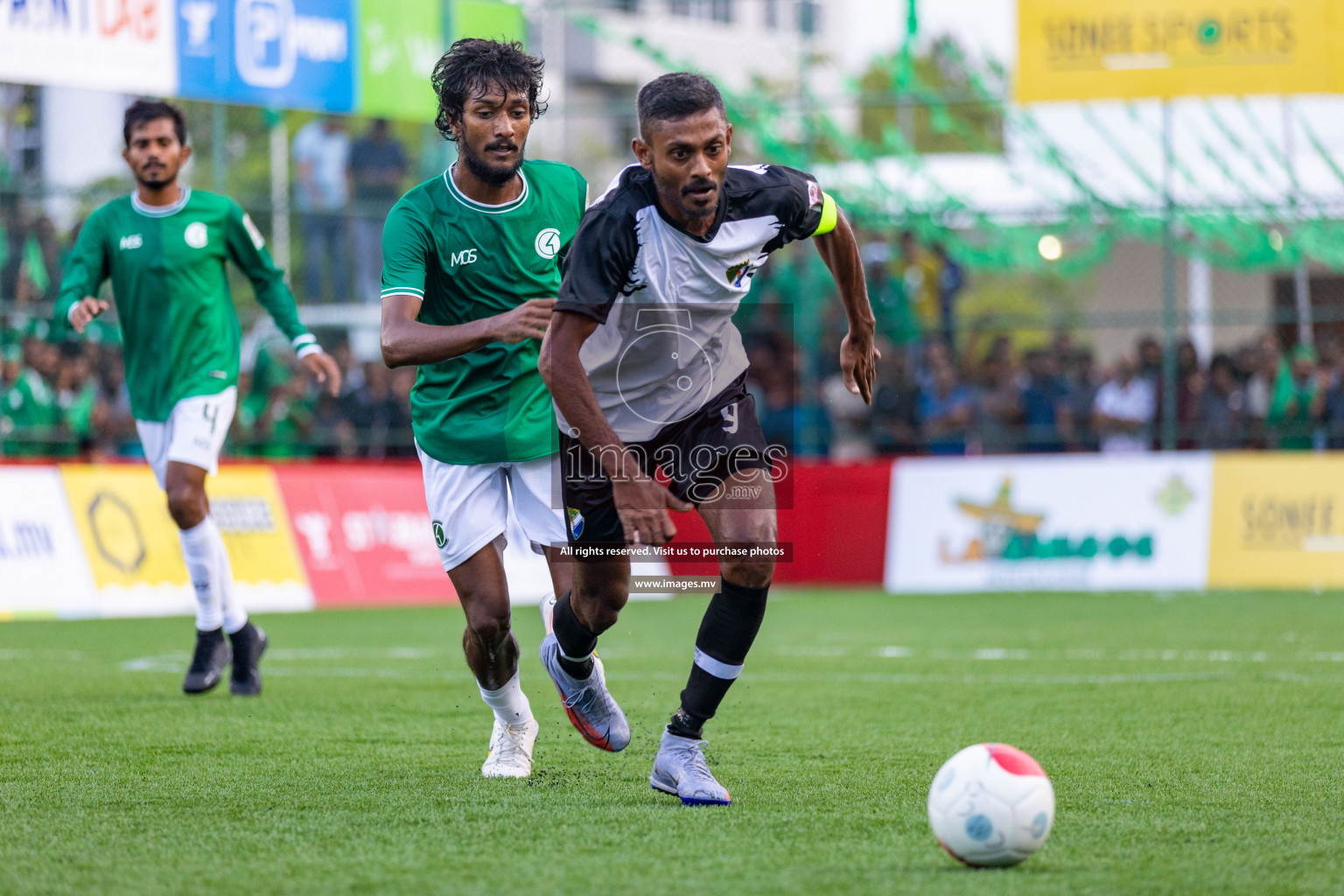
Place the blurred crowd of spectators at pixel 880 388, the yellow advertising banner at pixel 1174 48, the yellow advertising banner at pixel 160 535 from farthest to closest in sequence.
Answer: the yellow advertising banner at pixel 1174 48 → the blurred crowd of spectators at pixel 880 388 → the yellow advertising banner at pixel 160 535

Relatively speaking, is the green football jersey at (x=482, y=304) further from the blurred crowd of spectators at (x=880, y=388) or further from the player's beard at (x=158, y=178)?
the blurred crowd of spectators at (x=880, y=388)

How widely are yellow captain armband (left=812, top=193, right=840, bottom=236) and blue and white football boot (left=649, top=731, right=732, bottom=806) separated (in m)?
1.62

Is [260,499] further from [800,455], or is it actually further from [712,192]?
[712,192]

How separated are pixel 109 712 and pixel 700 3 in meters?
41.1

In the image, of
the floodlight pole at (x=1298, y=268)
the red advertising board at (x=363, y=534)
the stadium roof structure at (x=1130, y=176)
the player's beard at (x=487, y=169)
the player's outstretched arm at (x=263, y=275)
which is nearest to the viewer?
the player's beard at (x=487, y=169)

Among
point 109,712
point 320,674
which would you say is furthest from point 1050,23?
point 109,712

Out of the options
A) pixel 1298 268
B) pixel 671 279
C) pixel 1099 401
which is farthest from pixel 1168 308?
pixel 671 279

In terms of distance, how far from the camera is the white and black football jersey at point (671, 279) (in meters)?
4.71

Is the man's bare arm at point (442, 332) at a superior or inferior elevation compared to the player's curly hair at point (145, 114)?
inferior

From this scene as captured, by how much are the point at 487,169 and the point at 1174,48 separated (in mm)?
11026

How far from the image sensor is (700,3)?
45.7m

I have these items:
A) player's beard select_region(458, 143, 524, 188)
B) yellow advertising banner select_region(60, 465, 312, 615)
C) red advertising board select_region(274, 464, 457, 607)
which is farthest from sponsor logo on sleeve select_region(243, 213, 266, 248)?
red advertising board select_region(274, 464, 457, 607)

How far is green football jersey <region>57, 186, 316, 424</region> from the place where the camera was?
768 cm

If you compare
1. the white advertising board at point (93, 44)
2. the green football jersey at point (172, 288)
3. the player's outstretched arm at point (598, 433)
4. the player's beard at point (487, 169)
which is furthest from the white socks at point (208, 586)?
the white advertising board at point (93, 44)
